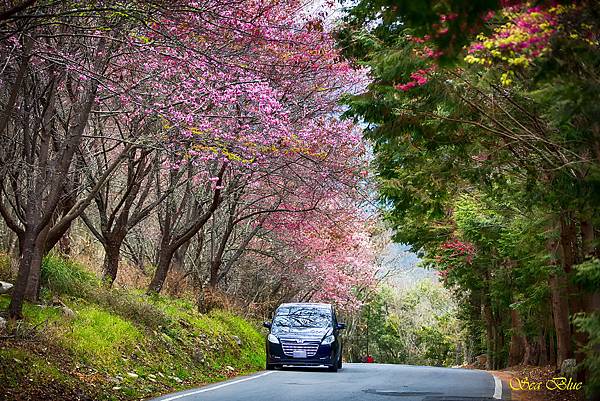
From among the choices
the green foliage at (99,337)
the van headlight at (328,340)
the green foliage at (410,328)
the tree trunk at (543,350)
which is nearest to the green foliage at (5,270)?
the green foliage at (99,337)

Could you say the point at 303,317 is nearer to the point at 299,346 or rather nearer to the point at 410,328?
the point at 299,346

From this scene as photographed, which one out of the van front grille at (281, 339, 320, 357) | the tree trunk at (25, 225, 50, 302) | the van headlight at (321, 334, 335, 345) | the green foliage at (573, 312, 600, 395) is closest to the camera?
the green foliage at (573, 312, 600, 395)

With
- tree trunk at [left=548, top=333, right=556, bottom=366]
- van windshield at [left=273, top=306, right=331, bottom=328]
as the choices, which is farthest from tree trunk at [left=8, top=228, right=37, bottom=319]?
tree trunk at [left=548, top=333, right=556, bottom=366]

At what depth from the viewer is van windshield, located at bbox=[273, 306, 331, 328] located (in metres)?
20.0

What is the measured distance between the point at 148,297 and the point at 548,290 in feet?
31.5

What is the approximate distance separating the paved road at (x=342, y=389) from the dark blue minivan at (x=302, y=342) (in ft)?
4.70

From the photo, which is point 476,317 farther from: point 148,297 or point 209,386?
point 209,386

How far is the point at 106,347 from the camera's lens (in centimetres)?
1341

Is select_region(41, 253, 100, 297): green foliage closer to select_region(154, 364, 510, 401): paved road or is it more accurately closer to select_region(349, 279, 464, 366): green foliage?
select_region(154, 364, 510, 401): paved road

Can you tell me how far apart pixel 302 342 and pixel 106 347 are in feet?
22.4

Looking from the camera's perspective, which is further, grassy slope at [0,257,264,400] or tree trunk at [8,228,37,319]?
tree trunk at [8,228,37,319]

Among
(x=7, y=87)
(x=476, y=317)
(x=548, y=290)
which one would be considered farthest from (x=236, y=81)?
(x=476, y=317)

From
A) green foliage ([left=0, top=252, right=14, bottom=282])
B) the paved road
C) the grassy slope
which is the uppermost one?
green foliage ([left=0, top=252, right=14, bottom=282])

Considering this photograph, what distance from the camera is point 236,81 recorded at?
564 inches
